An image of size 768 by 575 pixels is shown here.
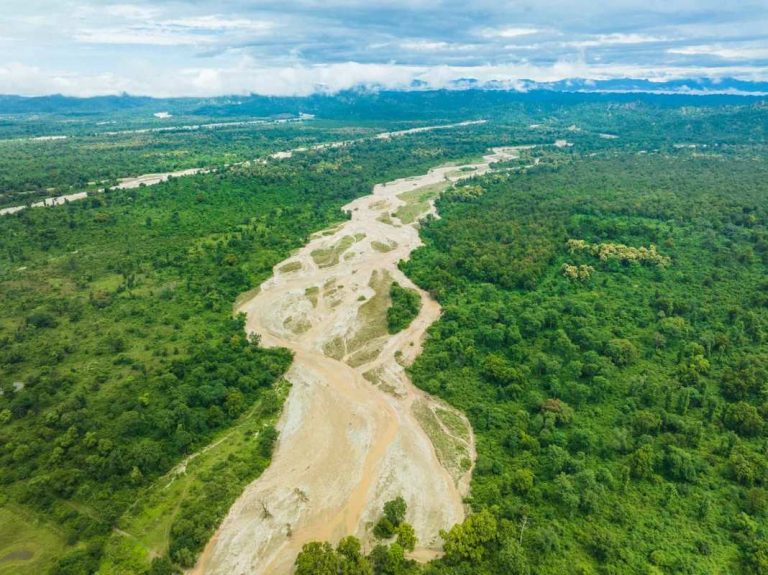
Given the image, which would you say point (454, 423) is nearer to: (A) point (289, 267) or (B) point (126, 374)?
(B) point (126, 374)

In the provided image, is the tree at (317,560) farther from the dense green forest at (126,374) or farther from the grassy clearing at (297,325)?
the grassy clearing at (297,325)

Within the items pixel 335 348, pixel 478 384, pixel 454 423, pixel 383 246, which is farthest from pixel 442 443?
pixel 383 246

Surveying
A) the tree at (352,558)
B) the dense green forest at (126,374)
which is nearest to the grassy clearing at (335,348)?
the dense green forest at (126,374)

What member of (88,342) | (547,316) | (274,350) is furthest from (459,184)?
(88,342)

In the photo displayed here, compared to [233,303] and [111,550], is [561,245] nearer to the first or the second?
[233,303]

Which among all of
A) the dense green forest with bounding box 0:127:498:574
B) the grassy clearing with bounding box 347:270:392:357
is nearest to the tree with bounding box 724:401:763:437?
the grassy clearing with bounding box 347:270:392:357
